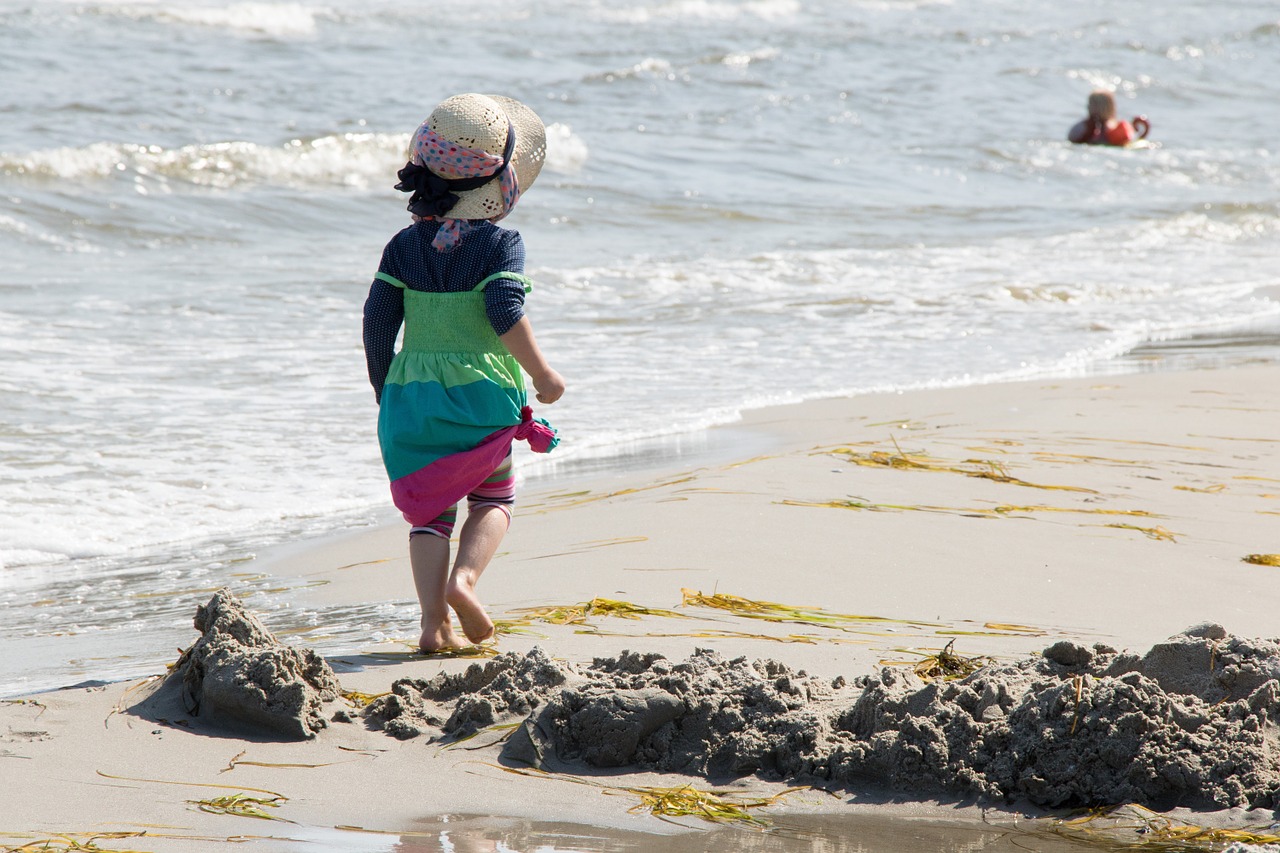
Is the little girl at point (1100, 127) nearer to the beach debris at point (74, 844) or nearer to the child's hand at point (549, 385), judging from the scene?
the child's hand at point (549, 385)

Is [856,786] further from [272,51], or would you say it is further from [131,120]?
[272,51]

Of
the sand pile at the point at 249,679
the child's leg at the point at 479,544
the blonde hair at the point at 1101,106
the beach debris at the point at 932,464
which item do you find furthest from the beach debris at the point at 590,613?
the blonde hair at the point at 1101,106

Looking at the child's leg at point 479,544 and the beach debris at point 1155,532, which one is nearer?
the child's leg at point 479,544

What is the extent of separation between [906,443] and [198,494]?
8.36ft

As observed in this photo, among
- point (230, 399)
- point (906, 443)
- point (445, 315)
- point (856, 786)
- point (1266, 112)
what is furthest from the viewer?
point (1266, 112)

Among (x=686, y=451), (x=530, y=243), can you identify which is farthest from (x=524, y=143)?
(x=530, y=243)

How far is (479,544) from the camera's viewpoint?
3170mm

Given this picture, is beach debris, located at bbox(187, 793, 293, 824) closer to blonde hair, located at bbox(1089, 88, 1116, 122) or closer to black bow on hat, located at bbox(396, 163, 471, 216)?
black bow on hat, located at bbox(396, 163, 471, 216)

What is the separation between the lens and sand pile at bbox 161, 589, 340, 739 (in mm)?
2488

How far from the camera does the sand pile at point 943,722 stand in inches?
86.0

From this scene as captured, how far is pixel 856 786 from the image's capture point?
2256 millimetres

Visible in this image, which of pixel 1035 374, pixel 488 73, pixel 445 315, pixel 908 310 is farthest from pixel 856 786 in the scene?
pixel 488 73

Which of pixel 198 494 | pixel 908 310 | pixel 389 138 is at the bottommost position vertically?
pixel 198 494

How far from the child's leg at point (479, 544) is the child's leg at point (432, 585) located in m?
0.04
